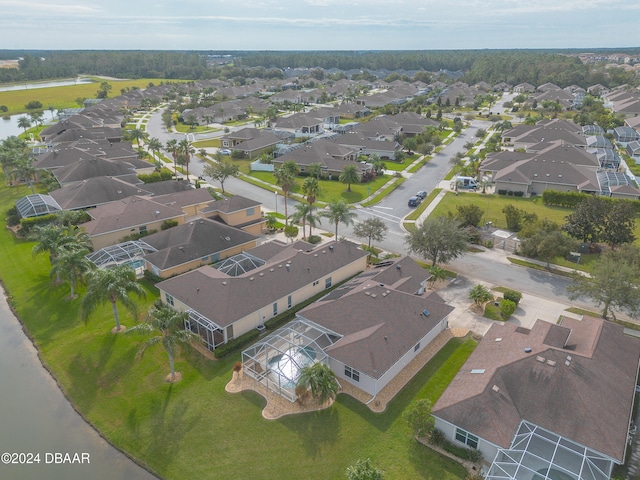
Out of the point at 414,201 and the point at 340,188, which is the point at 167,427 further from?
the point at 340,188

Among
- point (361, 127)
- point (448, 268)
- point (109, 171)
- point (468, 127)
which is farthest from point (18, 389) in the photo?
point (468, 127)

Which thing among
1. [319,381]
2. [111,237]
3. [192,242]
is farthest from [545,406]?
[111,237]

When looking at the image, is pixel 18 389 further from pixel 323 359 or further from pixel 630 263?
pixel 630 263

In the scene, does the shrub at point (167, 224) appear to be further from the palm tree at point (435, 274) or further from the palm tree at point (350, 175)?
the palm tree at point (435, 274)

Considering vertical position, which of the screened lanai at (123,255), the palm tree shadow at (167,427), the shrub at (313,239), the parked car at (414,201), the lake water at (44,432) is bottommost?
the lake water at (44,432)

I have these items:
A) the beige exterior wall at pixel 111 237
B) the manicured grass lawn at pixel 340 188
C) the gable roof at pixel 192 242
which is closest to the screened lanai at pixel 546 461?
the gable roof at pixel 192 242
